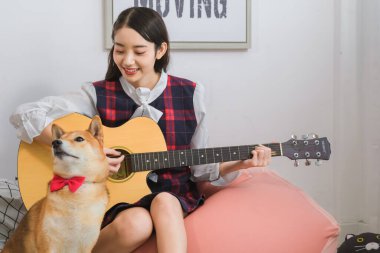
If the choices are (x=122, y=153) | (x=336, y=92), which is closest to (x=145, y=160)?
(x=122, y=153)

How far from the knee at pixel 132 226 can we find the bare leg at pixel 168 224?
2cm

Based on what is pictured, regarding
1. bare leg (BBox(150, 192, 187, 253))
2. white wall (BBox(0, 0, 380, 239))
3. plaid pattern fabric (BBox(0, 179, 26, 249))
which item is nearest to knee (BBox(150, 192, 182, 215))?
bare leg (BBox(150, 192, 187, 253))

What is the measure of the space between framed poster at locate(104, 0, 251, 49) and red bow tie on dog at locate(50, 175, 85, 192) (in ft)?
3.15

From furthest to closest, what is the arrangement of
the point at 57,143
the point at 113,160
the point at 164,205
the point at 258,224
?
the point at 258,224
the point at 164,205
the point at 113,160
the point at 57,143

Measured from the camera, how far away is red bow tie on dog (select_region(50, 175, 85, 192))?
979 millimetres

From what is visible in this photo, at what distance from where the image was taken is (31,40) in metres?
1.79

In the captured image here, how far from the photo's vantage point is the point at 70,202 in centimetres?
98

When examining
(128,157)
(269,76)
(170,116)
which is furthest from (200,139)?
(269,76)

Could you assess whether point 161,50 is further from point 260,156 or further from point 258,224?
point 258,224

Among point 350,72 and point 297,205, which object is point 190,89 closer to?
point 297,205

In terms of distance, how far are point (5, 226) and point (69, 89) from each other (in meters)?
0.53

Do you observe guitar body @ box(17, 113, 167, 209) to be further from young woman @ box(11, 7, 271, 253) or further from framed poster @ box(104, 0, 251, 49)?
framed poster @ box(104, 0, 251, 49)

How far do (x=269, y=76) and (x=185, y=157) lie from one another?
0.74 m

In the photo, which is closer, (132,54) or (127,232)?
(127,232)
